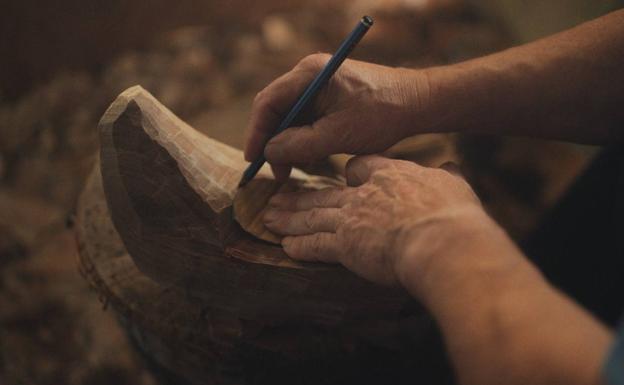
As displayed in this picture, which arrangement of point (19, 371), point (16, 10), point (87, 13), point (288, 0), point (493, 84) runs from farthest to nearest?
point (288, 0) → point (87, 13) → point (16, 10) → point (19, 371) → point (493, 84)

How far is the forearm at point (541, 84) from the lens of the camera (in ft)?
3.25

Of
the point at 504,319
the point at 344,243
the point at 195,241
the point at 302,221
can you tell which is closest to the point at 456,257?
the point at 504,319

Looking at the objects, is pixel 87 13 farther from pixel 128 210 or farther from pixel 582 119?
pixel 582 119

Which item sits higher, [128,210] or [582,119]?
[582,119]

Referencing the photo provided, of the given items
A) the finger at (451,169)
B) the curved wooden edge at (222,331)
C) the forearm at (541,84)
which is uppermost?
the forearm at (541,84)

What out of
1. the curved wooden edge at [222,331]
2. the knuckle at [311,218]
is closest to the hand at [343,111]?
the knuckle at [311,218]

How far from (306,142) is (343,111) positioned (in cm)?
8

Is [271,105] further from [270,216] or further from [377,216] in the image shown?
[377,216]

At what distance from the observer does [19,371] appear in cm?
158

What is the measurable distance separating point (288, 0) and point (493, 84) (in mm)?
1441

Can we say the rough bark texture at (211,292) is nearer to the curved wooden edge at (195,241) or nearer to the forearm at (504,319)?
the curved wooden edge at (195,241)

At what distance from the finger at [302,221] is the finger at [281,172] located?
0.08 meters

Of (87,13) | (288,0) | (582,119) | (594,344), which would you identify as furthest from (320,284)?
(288,0)

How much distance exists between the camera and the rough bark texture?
2.83ft
